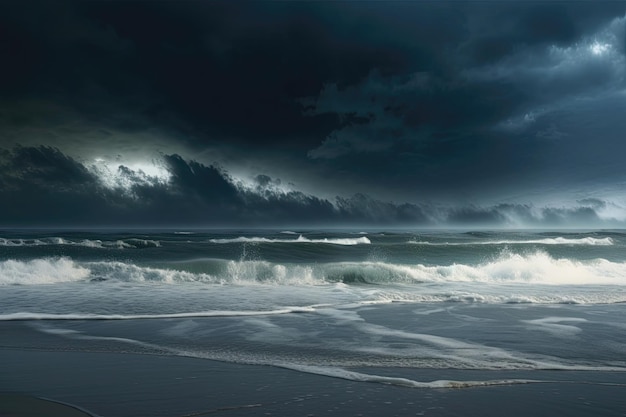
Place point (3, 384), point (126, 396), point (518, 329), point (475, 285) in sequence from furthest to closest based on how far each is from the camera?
point (475, 285) → point (518, 329) → point (3, 384) → point (126, 396)

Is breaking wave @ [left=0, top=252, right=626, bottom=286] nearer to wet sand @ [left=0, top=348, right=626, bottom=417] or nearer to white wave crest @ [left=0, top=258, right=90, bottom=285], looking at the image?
white wave crest @ [left=0, top=258, right=90, bottom=285]

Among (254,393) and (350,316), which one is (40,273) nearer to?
(350,316)

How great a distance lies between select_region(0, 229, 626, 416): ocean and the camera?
7.38 metres

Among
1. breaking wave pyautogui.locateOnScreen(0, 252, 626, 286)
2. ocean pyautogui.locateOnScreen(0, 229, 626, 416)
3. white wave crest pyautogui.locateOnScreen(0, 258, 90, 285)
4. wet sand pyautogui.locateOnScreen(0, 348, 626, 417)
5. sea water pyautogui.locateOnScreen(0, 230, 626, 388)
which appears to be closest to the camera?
wet sand pyautogui.locateOnScreen(0, 348, 626, 417)

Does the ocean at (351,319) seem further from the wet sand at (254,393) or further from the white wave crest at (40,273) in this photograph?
the wet sand at (254,393)

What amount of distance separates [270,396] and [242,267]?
17.6 metres

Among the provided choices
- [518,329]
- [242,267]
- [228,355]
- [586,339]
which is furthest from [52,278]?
[586,339]

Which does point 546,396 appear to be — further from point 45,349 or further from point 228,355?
point 45,349

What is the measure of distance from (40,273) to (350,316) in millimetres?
15290

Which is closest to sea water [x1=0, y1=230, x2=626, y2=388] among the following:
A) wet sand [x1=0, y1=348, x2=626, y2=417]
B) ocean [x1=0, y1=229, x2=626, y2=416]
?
ocean [x1=0, y1=229, x2=626, y2=416]

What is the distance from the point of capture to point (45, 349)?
27.5ft

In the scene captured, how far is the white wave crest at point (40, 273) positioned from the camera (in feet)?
64.5

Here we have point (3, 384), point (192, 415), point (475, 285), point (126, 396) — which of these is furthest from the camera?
point (475, 285)

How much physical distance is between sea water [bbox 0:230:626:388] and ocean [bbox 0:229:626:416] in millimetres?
45
